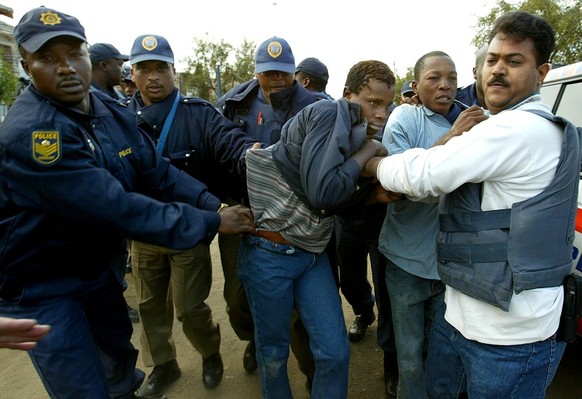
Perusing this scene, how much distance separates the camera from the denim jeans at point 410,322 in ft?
7.26

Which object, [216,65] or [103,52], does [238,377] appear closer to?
[103,52]

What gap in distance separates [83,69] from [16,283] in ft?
3.18

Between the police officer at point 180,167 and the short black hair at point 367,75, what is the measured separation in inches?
31.2

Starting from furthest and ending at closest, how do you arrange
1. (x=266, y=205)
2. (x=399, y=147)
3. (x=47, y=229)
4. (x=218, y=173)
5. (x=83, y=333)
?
(x=218, y=173) → (x=399, y=147) → (x=266, y=205) → (x=83, y=333) → (x=47, y=229)

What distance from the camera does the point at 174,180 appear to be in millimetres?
2256

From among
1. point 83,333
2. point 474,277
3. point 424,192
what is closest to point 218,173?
point 83,333

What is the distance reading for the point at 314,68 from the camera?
449 cm

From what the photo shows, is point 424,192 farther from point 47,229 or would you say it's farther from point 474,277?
point 47,229

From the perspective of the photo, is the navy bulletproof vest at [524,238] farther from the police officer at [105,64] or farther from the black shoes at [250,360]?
the police officer at [105,64]

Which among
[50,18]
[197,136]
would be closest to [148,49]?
[197,136]

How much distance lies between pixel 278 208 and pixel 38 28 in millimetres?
1282

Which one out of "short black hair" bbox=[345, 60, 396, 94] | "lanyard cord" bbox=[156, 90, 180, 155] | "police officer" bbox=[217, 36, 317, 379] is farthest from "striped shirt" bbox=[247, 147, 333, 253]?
"lanyard cord" bbox=[156, 90, 180, 155]

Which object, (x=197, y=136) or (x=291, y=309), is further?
(x=197, y=136)

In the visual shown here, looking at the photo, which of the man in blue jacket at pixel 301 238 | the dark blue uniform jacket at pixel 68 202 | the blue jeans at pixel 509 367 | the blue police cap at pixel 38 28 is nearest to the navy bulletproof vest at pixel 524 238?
the blue jeans at pixel 509 367
